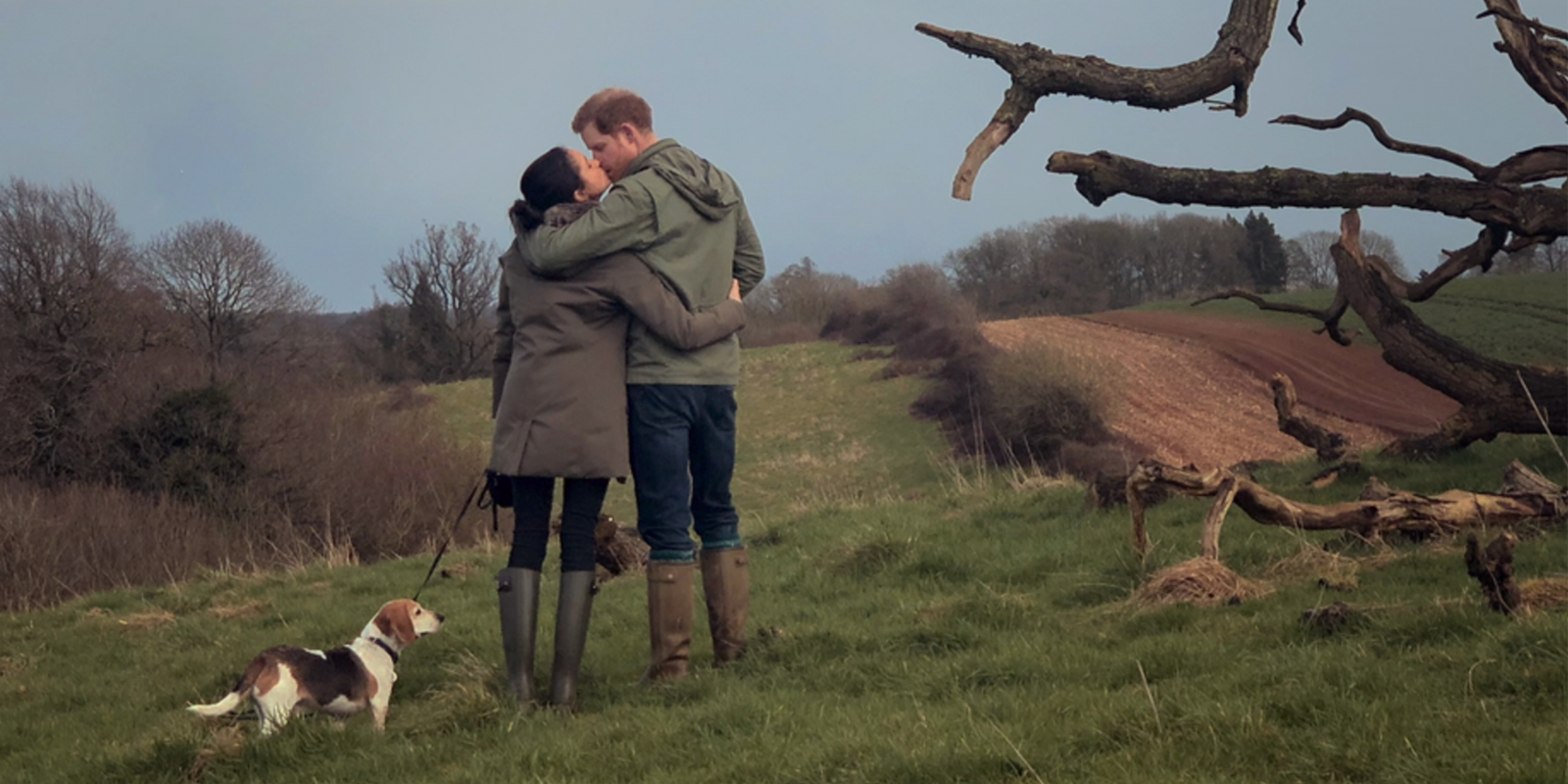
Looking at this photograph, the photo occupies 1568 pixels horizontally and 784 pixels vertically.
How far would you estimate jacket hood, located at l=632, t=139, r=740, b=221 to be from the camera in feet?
15.4

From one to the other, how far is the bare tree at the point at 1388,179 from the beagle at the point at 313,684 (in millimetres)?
3254

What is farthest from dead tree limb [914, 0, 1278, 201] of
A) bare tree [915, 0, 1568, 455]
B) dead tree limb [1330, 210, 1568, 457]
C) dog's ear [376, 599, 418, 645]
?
dog's ear [376, 599, 418, 645]

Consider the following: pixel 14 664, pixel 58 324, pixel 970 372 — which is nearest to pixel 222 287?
pixel 58 324

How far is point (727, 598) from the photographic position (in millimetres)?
5094

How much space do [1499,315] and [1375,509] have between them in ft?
142

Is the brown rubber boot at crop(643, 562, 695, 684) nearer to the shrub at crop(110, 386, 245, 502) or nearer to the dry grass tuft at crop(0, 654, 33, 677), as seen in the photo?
the dry grass tuft at crop(0, 654, 33, 677)

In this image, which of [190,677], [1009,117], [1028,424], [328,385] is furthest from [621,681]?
[328,385]

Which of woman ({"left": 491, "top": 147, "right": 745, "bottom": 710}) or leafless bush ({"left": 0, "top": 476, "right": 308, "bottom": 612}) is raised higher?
woman ({"left": 491, "top": 147, "right": 745, "bottom": 710})

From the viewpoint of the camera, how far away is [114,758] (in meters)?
4.44

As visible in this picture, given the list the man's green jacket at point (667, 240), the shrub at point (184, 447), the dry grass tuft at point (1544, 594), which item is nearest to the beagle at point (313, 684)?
the man's green jacket at point (667, 240)

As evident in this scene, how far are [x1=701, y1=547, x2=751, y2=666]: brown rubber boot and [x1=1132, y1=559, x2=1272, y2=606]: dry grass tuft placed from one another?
1704 mm

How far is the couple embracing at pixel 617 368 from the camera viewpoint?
4590 millimetres

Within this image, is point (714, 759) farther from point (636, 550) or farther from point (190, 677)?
point (636, 550)

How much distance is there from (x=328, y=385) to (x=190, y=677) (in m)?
35.2
